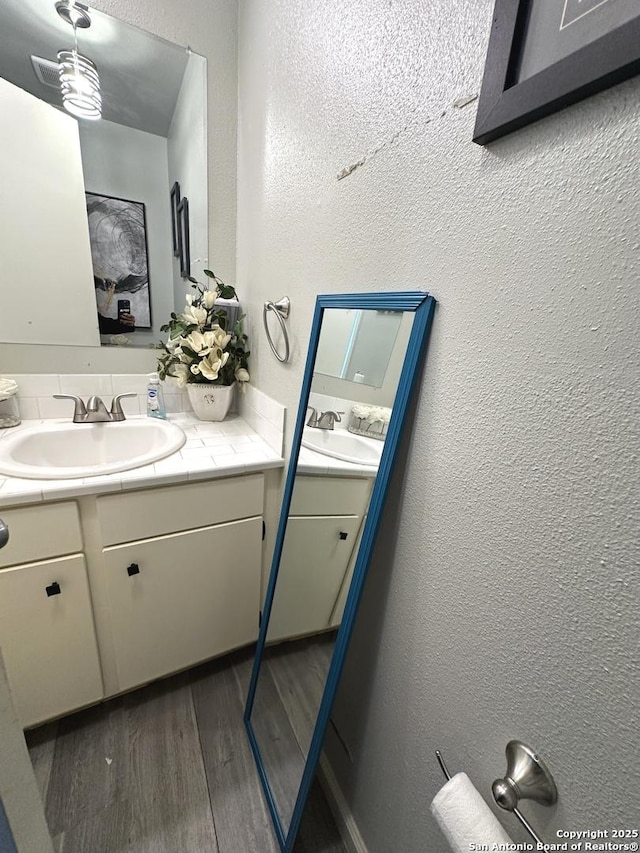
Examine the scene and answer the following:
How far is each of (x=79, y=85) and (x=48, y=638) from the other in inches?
67.1

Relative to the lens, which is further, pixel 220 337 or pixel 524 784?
pixel 220 337

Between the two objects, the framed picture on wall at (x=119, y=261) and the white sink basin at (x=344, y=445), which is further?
the framed picture on wall at (x=119, y=261)

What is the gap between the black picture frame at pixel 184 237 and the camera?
131 cm

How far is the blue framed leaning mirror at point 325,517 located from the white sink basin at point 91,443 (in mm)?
501

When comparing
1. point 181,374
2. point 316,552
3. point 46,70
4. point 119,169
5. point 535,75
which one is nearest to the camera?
point 535,75

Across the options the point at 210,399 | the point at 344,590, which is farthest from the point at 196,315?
the point at 344,590

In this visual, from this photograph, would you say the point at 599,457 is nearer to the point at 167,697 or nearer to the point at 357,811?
the point at 357,811

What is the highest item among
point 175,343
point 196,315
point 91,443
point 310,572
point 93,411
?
point 196,315

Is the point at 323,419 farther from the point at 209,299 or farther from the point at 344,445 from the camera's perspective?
the point at 209,299

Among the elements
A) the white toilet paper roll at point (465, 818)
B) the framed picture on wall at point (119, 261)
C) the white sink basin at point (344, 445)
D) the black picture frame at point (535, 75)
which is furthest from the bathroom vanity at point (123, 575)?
the black picture frame at point (535, 75)

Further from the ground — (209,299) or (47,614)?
(209,299)

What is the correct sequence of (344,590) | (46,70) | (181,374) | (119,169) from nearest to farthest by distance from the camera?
(344,590) → (46,70) → (119,169) → (181,374)

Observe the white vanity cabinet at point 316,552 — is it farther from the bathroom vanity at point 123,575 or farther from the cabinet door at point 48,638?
the cabinet door at point 48,638

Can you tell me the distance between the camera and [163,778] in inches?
39.0
